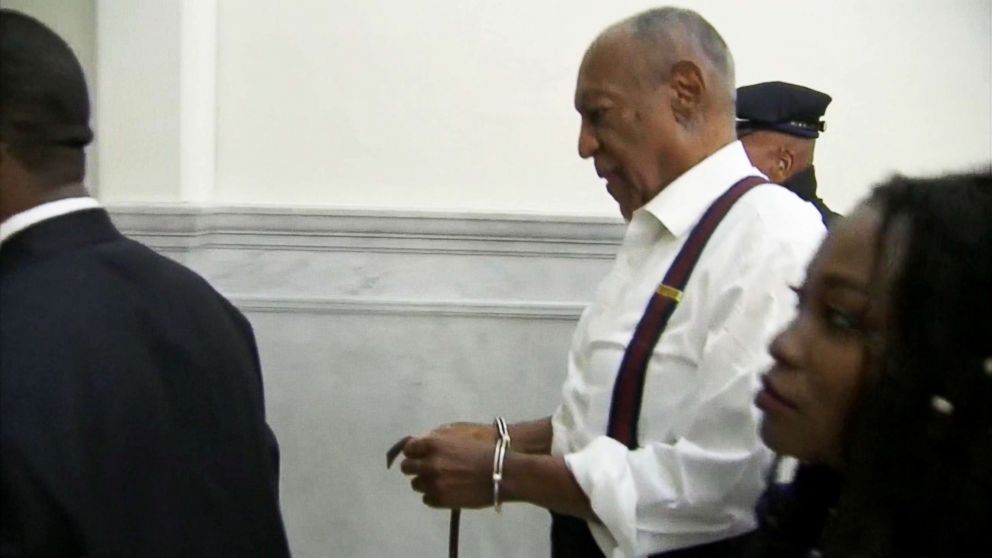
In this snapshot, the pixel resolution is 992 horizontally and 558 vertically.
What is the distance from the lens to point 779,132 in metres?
2.61

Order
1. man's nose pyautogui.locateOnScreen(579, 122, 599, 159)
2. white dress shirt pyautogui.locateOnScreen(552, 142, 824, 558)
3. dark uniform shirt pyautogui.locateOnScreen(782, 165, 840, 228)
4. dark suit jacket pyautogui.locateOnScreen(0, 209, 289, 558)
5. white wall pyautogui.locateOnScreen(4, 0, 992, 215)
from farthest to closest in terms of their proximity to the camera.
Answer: white wall pyautogui.locateOnScreen(4, 0, 992, 215)
dark uniform shirt pyautogui.locateOnScreen(782, 165, 840, 228)
man's nose pyautogui.locateOnScreen(579, 122, 599, 159)
white dress shirt pyautogui.locateOnScreen(552, 142, 824, 558)
dark suit jacket pyautogui.locateOnScreen(0, 209, 289, 558)

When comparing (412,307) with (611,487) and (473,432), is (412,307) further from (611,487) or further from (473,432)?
(611,487)

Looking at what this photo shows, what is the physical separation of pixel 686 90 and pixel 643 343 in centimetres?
35

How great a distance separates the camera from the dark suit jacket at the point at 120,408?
113cm

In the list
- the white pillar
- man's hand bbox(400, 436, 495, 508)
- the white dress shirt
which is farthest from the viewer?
the white pillar

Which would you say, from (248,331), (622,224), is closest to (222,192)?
(622,224)

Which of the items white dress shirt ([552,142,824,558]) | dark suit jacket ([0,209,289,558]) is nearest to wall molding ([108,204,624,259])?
white dress shirt ([552,142,824,558])

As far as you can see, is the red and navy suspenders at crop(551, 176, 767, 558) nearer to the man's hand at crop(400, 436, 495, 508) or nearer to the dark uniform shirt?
the man's hand at crop(400, 436, 495, 508)

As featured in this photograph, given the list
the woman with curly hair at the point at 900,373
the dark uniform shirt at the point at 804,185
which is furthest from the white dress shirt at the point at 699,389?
the dark uniform shirt at the point at 804,185

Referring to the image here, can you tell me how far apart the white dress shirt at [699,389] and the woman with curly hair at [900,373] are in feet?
1.08

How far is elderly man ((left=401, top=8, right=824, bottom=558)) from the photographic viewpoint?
1351mm

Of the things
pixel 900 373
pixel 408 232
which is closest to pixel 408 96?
pixel 408 232

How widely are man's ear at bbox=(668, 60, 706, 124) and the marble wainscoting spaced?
4.25 feet

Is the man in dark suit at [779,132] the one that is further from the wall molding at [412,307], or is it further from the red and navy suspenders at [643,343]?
the red and navy suspenders at [643,343]
